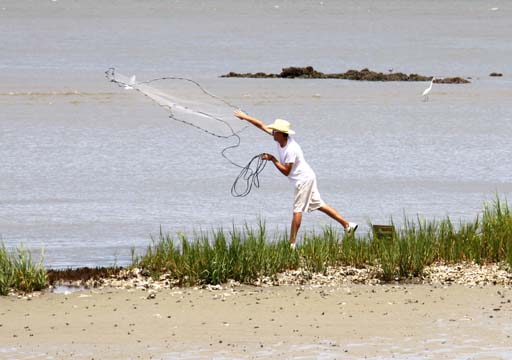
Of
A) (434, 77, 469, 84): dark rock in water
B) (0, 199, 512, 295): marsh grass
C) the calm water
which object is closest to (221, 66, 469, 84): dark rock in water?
(434, 77, 469, 84): dark rock in water

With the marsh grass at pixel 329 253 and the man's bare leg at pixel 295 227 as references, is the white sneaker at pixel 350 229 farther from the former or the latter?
the man's bare leg at pixel 295 227

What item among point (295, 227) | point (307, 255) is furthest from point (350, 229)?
point (307, 255)

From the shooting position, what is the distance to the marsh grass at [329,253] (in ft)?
36.1

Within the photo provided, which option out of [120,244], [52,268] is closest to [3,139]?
Result: [120,244]

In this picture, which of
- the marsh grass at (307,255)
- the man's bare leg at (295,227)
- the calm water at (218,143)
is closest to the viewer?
the marsh grass at (307,255)

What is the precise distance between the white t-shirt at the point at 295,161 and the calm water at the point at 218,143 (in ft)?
6.22

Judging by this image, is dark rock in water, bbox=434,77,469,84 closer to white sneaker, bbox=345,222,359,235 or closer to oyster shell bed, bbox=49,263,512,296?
white sneaker, bbox=345,222,359,235

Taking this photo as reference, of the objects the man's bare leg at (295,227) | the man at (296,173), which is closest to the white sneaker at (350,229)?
the man at (296,173)

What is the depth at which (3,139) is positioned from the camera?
24.4 metres

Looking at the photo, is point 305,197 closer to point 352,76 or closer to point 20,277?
point 20,277

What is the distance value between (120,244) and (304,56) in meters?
44.1

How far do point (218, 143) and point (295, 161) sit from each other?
11.7 metres

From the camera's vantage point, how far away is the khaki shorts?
41.5 ft

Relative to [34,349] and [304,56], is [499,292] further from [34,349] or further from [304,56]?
[304,56]
